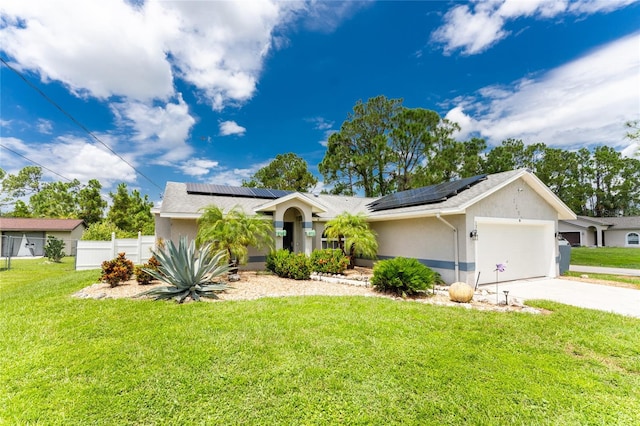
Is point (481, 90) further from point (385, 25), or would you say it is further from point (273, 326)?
A: point (273, 326)

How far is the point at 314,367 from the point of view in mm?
4344

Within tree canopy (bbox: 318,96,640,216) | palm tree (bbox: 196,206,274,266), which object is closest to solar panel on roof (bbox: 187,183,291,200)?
palm tree (bbox: 196,206,274,266)

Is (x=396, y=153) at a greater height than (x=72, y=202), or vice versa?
(x=396, y=153)

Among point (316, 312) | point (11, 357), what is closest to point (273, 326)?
point (316, 312)

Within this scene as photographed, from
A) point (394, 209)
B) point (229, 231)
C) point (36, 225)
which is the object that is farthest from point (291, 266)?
point (36, 225)

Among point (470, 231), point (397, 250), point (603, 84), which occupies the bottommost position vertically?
point (397, 250)

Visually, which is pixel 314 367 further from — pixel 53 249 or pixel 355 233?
pixel 53 249

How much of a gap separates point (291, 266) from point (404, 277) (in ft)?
16.9

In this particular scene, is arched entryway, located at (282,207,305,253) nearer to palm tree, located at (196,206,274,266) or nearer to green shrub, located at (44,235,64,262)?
palm tree, located at (196,206,274,266)

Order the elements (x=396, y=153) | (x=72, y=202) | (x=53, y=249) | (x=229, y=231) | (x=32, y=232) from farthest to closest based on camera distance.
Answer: (x=72, y=202)
(x=396, y=153)
(x=32, y=232)
(x=53, y=249)
(x=229, y=231)

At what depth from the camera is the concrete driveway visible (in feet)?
27.1

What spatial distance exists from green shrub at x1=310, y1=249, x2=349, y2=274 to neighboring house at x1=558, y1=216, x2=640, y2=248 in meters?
37.8

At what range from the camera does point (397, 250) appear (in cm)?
1394

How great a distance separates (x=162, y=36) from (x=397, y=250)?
13.6m
